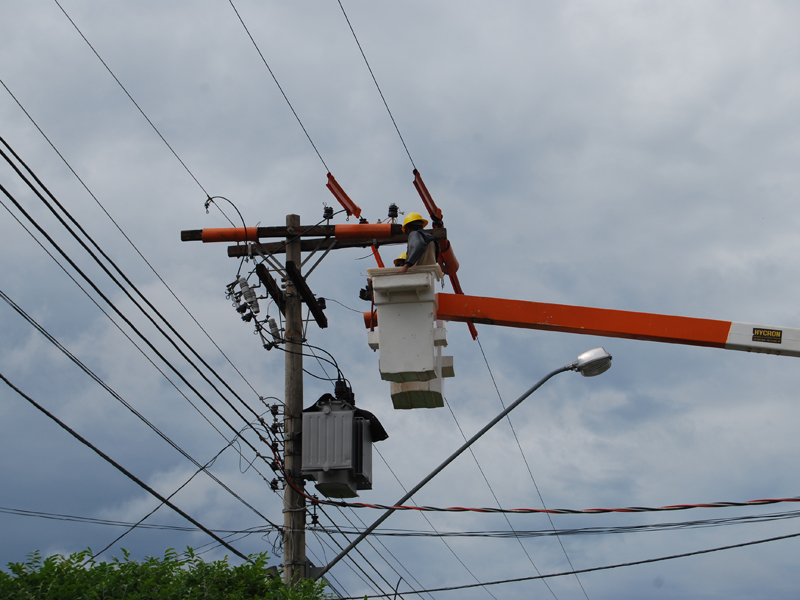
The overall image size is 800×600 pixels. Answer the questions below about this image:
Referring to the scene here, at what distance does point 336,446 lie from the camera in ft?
36.1

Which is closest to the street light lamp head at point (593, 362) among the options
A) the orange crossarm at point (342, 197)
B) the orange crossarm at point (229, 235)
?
the orange crossarm at point (342, 197)

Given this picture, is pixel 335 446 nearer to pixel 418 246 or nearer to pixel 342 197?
pixel 418 246

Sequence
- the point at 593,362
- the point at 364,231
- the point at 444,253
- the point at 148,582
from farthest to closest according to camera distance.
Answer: the point at 364,231, the point at 444,253, the point at 593,362, the point at 148,582

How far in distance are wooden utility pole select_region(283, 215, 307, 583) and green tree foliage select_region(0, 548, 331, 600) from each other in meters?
2.09

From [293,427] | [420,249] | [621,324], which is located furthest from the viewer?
[293,427]

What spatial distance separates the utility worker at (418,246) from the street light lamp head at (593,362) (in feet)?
6.85

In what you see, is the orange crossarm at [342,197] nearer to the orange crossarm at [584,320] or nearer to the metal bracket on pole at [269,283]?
the metal bracket on pole at [269,283]

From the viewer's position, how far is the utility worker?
30.9 feet

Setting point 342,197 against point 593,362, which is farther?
point 342,197

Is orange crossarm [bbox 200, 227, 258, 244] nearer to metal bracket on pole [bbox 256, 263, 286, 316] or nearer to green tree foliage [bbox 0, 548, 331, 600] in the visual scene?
metal bracket on pole [bbox 256, 263, 286, 316]

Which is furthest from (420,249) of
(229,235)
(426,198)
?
(229,235)

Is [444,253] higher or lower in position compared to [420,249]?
higher

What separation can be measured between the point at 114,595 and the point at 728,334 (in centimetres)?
724

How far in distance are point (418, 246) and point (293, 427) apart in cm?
361
